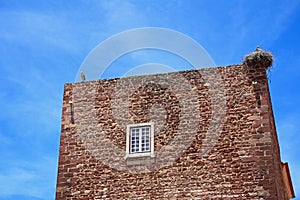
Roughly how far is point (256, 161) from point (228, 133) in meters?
1.32

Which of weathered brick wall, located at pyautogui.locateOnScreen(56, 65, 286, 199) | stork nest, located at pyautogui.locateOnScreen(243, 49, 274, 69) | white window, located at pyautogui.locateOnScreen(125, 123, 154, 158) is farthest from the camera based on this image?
stork nest, located at pyautogui.locateOnScreen(243, 49, 274, 69)

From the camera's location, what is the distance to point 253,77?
1614 cm

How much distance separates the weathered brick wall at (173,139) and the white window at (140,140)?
0.20 meters

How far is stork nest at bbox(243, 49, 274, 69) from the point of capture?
16.2m

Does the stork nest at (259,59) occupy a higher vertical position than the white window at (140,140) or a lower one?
higher

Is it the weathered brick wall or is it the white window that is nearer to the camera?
the weathered brick wall

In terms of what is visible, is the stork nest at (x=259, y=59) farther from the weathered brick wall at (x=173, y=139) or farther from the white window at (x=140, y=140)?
the white window at (x=140, y=140)

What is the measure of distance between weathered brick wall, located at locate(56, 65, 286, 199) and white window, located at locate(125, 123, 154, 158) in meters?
0.20

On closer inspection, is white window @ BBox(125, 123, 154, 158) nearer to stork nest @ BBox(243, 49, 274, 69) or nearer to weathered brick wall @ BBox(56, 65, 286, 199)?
weathered brick wall @ BBox(56, 65, 286, 199)

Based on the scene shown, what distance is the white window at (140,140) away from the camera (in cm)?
1588

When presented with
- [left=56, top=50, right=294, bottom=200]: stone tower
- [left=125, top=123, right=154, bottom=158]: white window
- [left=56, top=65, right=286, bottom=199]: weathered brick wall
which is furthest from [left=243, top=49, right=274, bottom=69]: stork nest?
[left=125, top=123, right=154, bottom=158]: white window

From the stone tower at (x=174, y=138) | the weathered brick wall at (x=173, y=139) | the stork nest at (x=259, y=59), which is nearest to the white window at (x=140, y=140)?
the stone tower at (x=174, y=138)

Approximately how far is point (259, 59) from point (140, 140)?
5.06 m

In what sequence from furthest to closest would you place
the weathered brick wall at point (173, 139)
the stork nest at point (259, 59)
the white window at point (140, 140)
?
the stork nest at point (259, 59) → the white window at point (140, 140) → the weathered brick wall at point (173, 139)
